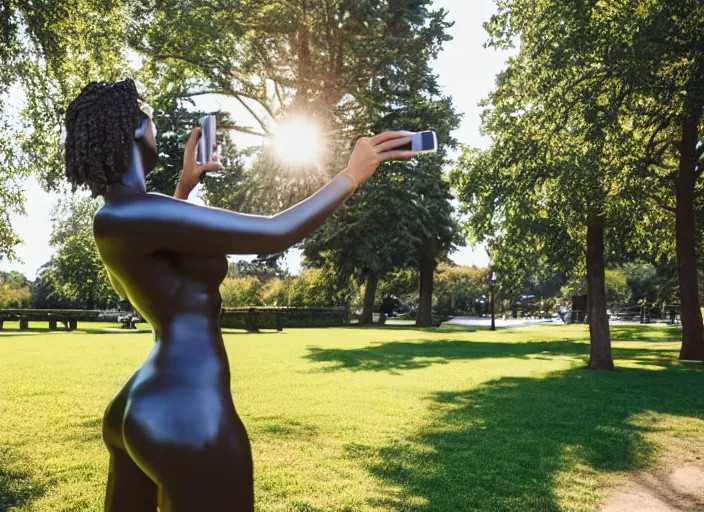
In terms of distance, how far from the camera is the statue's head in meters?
2.11

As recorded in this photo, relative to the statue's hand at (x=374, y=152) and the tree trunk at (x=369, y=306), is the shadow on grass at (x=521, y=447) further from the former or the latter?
the tree trunk at (x=369, y=306)

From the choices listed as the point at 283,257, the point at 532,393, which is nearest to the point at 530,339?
the point at 283,257

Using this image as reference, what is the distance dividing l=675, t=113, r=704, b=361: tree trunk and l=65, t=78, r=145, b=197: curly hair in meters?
19.5

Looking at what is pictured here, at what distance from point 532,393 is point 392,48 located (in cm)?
1303

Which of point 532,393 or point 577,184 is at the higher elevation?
point 577,184

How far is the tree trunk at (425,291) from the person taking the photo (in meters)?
41.9

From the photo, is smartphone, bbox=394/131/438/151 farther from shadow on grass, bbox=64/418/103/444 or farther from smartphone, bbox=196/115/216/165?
shadow on grass, bbox=64/418/103/444

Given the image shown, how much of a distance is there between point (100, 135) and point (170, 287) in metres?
0.59

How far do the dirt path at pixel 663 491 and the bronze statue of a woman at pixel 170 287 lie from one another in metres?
4.77

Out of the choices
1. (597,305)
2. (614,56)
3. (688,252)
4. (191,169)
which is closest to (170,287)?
(191,169)

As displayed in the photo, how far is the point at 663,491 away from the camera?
6.20 m

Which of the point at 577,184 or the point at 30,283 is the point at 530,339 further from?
the point at 30,283

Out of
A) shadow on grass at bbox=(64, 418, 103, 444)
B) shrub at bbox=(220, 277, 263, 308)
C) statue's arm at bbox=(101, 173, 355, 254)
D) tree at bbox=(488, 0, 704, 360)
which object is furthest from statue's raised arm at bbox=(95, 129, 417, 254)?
shrub at bbox=(220, 277, 263, 308)

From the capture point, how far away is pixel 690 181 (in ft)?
60.4
